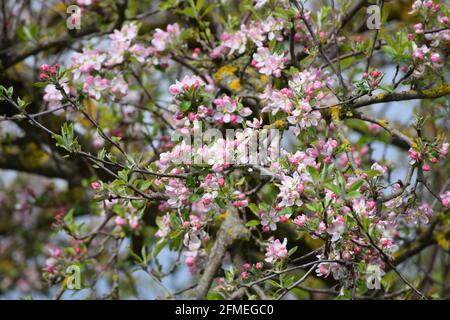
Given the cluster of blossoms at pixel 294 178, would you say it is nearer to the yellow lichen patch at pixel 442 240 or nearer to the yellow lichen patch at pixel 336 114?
the yellow lichen patch at pixel 336 114

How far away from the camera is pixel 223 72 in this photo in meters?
3.09

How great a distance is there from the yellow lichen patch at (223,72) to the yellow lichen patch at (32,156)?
1.62m

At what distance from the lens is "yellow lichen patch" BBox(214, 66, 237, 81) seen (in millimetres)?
3068

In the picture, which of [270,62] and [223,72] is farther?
[223,72]

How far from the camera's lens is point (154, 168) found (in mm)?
2545

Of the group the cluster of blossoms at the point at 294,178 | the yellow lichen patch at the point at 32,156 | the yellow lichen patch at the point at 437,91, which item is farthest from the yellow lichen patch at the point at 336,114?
the yellow lichen patch at the point at 32,156

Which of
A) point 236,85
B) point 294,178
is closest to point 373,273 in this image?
point 294,178

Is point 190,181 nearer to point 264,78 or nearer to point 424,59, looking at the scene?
point 264,78

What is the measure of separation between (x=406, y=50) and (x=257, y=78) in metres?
0.74

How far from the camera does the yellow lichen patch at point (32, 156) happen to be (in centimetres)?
428

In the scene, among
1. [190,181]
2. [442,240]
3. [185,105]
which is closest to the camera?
[190,181]

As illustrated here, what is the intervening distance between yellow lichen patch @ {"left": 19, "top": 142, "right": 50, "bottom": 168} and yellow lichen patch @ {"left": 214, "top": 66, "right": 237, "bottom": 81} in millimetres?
1616

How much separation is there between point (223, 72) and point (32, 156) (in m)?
1.74
